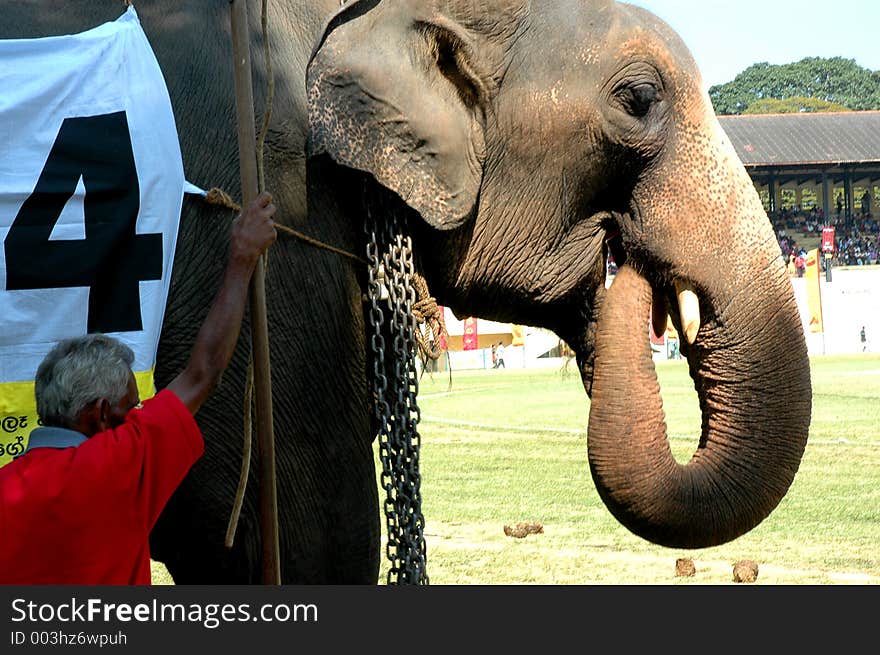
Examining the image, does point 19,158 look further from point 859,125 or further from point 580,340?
point 859,125

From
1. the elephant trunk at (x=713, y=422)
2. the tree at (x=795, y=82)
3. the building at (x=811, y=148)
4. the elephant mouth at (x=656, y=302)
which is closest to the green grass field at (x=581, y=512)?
the elephant mouth at (x=656, y=302)

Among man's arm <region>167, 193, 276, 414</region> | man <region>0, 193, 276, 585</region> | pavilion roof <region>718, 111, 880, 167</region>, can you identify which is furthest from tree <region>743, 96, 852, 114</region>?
man <region>0, 193, 276, 585</region>

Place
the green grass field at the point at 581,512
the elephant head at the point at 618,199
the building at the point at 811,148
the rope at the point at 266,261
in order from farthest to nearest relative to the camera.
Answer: the building at the point at 811,148 → the green grass field at the point at 581,512 → the elephant head at the point at 618,199 → the rope at the point at 266,261

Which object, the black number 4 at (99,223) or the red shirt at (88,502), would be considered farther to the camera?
the black number 4 at (99,223)

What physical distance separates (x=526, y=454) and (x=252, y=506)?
21.8 ft

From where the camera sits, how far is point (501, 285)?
99.1 inches

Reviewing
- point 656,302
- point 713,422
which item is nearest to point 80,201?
point 656,302

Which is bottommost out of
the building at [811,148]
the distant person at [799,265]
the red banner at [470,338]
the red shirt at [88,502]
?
the red shirt at [88,502]

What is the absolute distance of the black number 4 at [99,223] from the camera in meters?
2.07

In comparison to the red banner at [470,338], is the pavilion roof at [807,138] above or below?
above

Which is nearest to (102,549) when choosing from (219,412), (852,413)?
(219,412)

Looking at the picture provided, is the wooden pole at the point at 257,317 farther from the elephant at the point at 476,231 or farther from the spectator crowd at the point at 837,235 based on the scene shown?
the spectator crowd at the point at 837,235

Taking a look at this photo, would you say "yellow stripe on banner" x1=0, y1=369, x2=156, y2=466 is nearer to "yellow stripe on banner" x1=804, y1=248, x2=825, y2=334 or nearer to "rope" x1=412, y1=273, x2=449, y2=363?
"rope" x1=412, y1=273, x2=449, y2=363

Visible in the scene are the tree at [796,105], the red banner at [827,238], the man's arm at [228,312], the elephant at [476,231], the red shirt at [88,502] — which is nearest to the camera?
the red shirt at [88,502]
